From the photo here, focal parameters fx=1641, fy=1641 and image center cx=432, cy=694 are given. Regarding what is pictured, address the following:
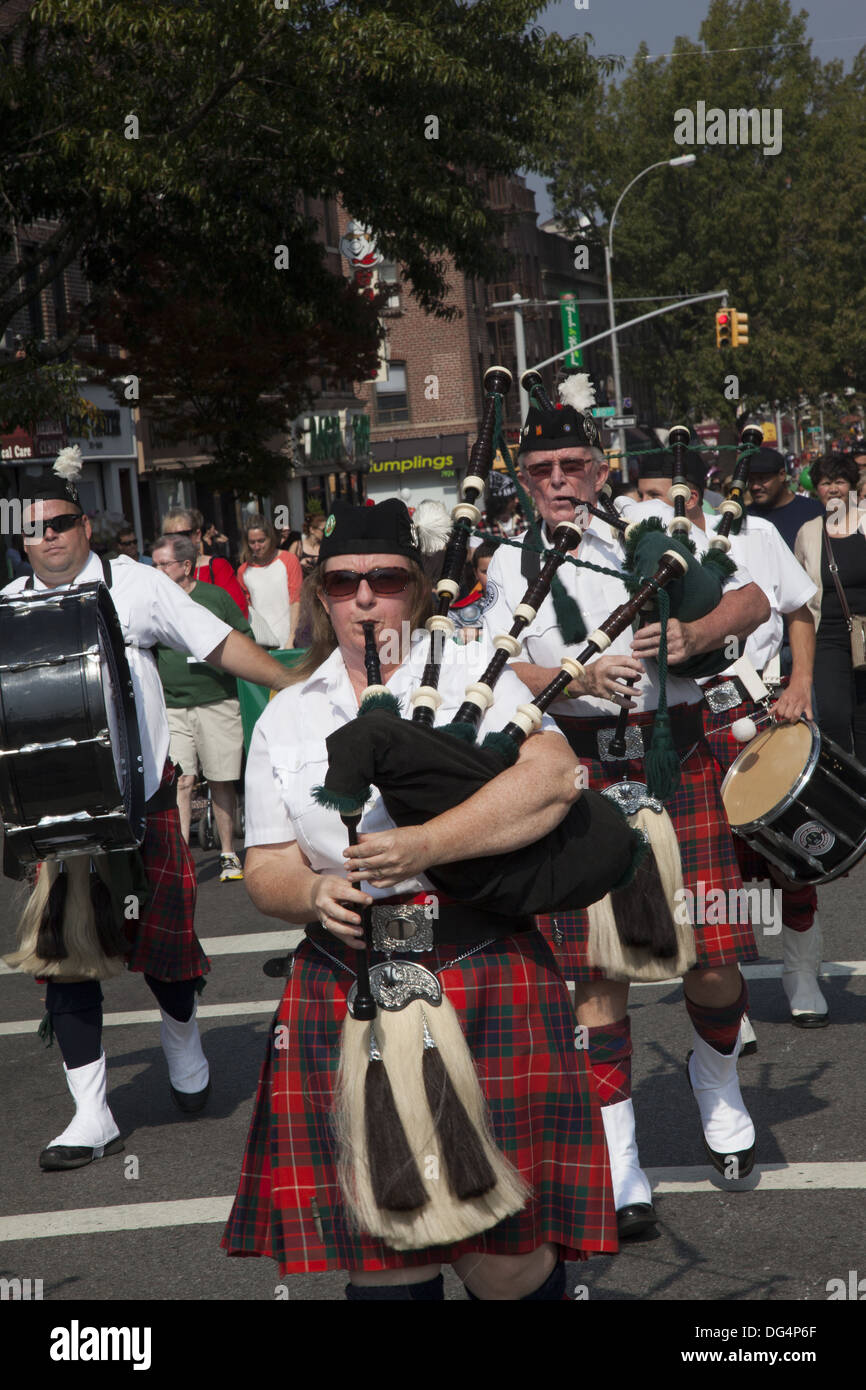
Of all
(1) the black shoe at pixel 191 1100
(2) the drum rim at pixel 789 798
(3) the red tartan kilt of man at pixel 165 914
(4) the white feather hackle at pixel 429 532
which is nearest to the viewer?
(4) the white feather hackle at pixel 429 532

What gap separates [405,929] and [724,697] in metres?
2.95

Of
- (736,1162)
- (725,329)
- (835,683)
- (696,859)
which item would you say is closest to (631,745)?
(696,859)

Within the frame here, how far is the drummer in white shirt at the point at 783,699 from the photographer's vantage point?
5324mm

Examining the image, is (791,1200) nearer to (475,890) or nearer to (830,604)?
(475,890)

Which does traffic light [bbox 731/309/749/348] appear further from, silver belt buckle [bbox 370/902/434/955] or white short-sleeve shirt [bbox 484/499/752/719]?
silver belt buckle [bbox 370/902/434/955]

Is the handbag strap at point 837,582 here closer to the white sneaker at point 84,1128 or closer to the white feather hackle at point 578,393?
the white feather hackle at point 578,393

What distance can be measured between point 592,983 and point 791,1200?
0.79 metres

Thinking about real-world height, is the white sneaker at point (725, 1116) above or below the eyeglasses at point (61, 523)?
below

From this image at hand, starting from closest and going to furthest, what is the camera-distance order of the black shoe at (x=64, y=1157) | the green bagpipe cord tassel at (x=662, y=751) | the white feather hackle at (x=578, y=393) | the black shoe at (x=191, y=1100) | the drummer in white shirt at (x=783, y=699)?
the green bagpipe cord tassel at (x=662, y=751) < the white feather hackle at (x=578, y=393) < the black shoe at (x=64, y=1157) < the drummer in white shirt at (x=783, y=699) < the black shoe at (x=191, y=1100)

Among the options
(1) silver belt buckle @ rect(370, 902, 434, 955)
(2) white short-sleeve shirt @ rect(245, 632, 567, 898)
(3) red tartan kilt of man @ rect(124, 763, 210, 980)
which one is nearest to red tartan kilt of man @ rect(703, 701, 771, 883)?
(3) red tartan kilt of man @ rect(124, 763, 210, 980)

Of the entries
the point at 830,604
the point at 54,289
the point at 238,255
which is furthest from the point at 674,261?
the point at 830,604

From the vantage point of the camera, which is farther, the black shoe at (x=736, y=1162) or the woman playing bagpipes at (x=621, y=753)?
the black shoe at (x=736, y=1162)

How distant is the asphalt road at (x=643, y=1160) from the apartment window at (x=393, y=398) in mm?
50154

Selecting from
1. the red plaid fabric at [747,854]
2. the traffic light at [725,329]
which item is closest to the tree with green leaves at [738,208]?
the traffic light at [725,329]
